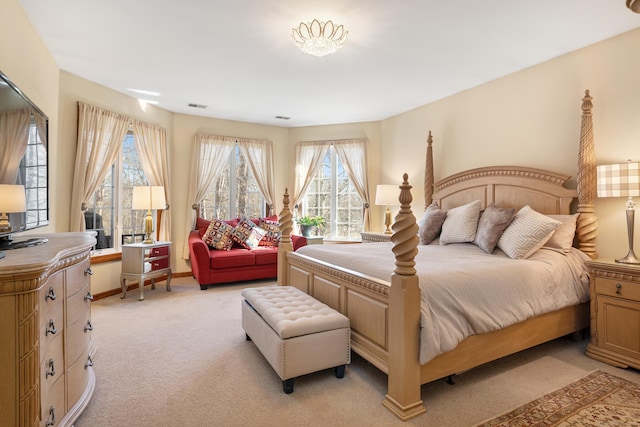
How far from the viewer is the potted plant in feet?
18.6

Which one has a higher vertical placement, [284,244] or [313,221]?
[313,221]

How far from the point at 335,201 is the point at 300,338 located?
4119mm

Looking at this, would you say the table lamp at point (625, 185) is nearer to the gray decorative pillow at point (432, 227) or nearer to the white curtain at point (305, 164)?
the gray decorative pillow at point (432, 227)

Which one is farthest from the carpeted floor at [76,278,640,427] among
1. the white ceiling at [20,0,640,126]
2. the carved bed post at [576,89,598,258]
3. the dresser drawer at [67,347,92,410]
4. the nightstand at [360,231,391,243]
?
the white ceiling at [20,0,640,126]

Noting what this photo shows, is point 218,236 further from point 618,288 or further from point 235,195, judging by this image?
point 618,288

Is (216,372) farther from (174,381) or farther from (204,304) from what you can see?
(204,304)

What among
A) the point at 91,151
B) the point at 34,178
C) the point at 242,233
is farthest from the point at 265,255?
the point at 34,178

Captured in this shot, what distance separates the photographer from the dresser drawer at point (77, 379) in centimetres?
174

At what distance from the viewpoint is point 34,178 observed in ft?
7.14

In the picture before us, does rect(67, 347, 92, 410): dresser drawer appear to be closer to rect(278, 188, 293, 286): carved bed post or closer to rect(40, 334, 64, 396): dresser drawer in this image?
rect(40, 334, 64, 396): dresser drawer

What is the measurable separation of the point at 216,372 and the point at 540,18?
3.65 meters

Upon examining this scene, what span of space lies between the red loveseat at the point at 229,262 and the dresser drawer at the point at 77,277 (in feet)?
8.33

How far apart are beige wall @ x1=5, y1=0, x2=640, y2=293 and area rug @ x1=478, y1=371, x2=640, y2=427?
4.27 ft

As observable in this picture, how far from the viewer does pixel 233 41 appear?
9.80 feet
